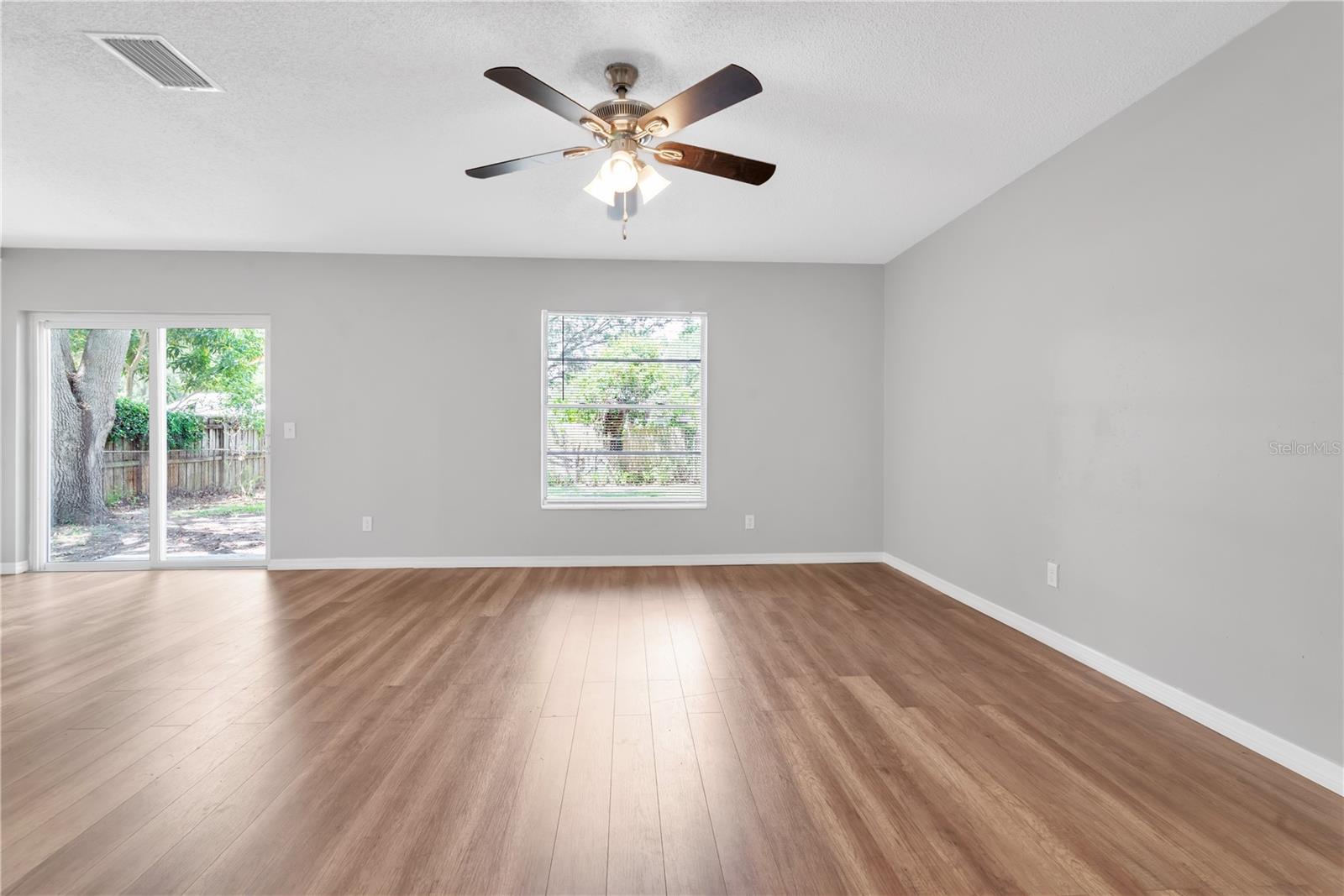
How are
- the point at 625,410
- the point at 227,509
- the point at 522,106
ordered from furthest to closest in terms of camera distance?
the point at 625,410 < the point at 227,509 < the point at 522,106

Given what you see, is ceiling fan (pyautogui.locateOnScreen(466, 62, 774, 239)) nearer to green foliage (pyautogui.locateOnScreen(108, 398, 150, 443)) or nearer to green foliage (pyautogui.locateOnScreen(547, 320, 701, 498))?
green foliage (pyautogui.locateOnScreen(547, 320, 701, 498))

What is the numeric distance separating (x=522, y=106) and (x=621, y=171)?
0.62 metres

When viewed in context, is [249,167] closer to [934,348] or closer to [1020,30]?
[1020,30]

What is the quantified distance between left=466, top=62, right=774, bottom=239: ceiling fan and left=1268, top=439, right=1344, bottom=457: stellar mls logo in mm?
2081

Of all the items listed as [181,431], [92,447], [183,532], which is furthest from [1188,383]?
[92,447]

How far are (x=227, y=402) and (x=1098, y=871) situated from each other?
19.7 ft

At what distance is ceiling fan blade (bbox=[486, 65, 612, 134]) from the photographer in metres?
1.93

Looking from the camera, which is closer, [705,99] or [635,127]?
[705,99]

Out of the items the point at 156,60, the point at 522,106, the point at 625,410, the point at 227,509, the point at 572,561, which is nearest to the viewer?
the point at 156,60

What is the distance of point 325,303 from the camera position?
5.02m

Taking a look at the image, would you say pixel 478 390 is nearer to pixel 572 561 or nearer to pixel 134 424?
pixel 572 561

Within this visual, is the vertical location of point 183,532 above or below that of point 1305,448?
below

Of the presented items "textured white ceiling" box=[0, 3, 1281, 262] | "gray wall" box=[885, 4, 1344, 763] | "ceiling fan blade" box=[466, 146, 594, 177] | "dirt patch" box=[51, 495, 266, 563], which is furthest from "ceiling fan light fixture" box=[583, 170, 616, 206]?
"dirt patch" box=[51, 495, 266, 563]

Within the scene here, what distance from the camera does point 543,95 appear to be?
2088 mm
